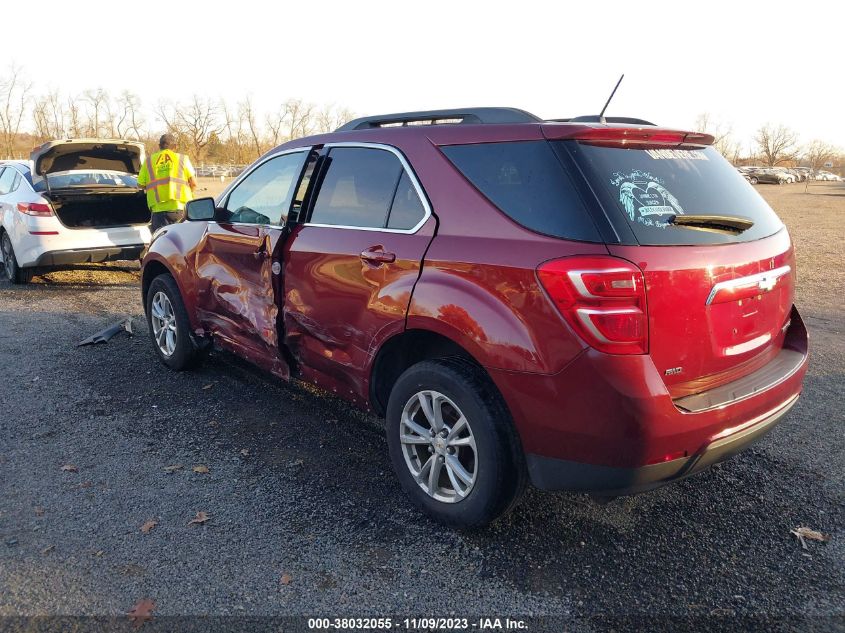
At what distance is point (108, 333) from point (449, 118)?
175 inches

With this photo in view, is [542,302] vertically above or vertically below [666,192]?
below

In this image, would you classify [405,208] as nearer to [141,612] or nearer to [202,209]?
[202,209]

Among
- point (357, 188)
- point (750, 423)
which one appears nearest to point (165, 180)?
point (357, 188)

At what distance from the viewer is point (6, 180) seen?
30.6ft

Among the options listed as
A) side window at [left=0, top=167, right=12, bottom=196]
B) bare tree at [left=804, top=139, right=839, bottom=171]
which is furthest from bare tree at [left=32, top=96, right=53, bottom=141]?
bare tree at [left=804, top=139, right=839, bottom=171]

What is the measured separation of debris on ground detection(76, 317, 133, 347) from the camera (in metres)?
6.02

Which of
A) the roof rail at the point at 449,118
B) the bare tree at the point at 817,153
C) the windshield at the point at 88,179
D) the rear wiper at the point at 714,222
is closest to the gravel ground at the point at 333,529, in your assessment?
the rear wiper at the point at 714,222

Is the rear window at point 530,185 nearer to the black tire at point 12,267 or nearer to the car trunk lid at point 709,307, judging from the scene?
the car trunk lid at point 709,307

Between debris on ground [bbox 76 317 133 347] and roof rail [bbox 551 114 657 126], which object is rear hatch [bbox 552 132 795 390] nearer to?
roof rail [bbox 551 114 657 126]

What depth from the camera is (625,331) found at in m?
2.41

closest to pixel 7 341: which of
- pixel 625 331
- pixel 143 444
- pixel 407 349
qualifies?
pixel 143 444

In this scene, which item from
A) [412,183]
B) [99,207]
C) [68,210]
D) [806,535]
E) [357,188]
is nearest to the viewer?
[806,535]

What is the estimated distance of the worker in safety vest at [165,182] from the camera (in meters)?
8.37

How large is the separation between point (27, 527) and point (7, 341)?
3.76m
